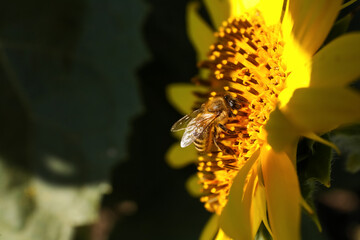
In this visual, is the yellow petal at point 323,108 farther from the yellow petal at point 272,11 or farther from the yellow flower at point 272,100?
the yellow petal at point 272,11

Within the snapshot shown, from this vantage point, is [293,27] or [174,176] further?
[174,176]

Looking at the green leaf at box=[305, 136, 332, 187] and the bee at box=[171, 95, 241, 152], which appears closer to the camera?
the green leaf at box=[305, 136, 332, 187]

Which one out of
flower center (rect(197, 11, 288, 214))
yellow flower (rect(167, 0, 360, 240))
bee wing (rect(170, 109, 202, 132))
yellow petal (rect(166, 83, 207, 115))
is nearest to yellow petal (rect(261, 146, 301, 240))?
yellow flower (rect(167, 0, 360, 240))

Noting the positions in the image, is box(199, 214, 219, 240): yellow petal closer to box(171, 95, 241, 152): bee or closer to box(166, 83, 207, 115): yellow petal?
box(171, 95, 241, 152): bee

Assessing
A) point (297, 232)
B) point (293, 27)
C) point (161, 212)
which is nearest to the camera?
point (297, 232)

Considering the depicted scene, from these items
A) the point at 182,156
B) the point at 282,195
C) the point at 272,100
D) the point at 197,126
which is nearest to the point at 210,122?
the point at 197,126

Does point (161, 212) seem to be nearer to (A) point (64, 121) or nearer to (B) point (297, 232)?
(A) point (64, 121)

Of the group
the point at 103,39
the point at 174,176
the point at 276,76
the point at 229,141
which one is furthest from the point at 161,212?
the point at 276,76

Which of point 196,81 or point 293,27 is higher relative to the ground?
point 293,27
